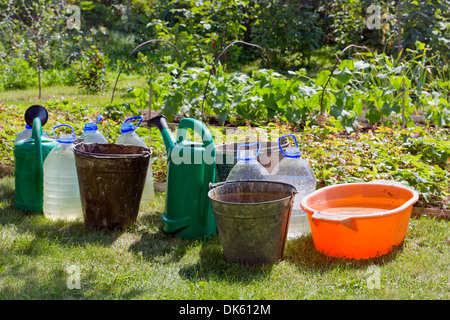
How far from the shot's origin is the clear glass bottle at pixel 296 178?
292cm

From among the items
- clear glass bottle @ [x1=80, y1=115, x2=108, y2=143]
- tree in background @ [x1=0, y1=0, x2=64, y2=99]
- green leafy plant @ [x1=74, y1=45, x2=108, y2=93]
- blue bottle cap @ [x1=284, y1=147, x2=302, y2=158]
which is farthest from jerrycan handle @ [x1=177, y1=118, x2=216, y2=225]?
tree in background @ [x1=0, y1=0, x2=64, y2=99]

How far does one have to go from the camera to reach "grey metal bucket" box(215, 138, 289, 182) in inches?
117

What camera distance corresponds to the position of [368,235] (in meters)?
2.48

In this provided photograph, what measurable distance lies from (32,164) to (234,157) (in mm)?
1261

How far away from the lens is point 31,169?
10.6 feet

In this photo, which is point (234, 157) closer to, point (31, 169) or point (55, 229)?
point (55, 229)

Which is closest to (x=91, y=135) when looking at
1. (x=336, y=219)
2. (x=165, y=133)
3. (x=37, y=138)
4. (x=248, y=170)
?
(x=37, y=138)

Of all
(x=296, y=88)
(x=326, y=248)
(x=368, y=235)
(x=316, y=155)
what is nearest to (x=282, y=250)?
(x=326, y=248)

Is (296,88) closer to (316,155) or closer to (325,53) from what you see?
(316,155)

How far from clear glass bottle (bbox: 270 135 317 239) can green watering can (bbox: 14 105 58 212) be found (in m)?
1.42

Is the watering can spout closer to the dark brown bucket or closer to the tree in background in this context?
the dark brown bucket

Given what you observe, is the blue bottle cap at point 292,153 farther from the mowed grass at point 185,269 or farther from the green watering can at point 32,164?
the green watering can at point 32,164

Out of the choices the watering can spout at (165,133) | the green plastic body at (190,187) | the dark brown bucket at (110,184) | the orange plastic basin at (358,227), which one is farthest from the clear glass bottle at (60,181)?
the orange plastic basin at (358,227)
